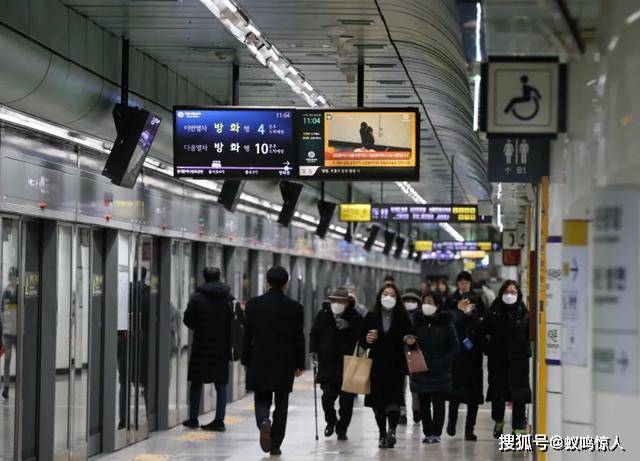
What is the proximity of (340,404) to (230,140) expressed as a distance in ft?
10.6

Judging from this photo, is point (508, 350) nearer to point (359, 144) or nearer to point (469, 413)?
point (469, 413)

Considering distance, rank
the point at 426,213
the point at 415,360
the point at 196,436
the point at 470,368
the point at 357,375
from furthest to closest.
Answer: the point at 426,213 < the point at 196,436 < the point at 470,368 < the point at 415,360 < the point at 357,375

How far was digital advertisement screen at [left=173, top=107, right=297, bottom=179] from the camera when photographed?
34.9 ft

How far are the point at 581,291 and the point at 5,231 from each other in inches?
191

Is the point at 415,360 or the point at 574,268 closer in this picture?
the point at 574,268

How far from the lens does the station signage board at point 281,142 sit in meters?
10.6

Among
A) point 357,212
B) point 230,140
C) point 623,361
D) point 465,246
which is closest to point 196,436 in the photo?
point 230,140

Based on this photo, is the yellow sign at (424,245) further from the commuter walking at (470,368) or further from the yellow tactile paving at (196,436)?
the commuter walking at (470,368)

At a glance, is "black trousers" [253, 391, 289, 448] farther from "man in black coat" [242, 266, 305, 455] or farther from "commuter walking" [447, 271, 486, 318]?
"commuter walking" [447, 271, 486, 318]

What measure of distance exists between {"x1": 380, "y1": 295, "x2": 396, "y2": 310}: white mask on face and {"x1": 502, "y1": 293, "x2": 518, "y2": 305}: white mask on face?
1.15 metres

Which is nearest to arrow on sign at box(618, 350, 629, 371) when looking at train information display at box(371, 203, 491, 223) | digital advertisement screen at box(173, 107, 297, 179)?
digital advertisement screen at box(173, 107, 297, 179)

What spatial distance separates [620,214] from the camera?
5.25 metres

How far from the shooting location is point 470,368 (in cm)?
1236

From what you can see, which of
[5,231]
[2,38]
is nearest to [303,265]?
[5,231]
